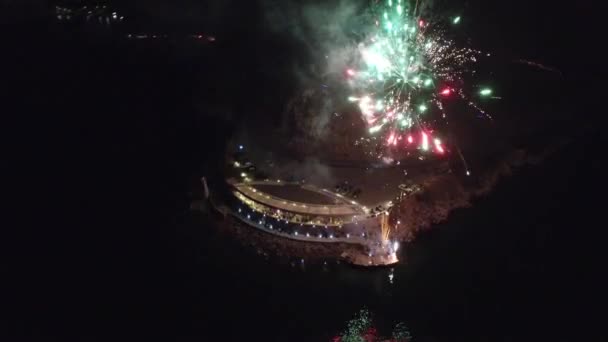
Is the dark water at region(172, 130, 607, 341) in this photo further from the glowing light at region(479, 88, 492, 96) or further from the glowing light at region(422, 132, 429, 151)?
the glowing light at region(479, 88, 492, 96)

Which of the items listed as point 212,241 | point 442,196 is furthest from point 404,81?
point 212,241

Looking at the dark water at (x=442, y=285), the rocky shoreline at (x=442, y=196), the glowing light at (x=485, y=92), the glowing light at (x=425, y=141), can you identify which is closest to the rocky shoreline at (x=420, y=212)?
the rocky shoreline at (x=442, y=196)

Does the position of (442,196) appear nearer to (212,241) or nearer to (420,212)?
(420,212)

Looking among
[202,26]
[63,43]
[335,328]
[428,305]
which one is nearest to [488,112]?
[428,305]

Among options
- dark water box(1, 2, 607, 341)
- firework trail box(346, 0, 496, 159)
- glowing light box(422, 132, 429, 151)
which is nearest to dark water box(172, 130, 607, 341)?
dark water box(1, 2, 607, 341)

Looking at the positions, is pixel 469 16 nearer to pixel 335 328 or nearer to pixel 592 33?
pixel 592 33
